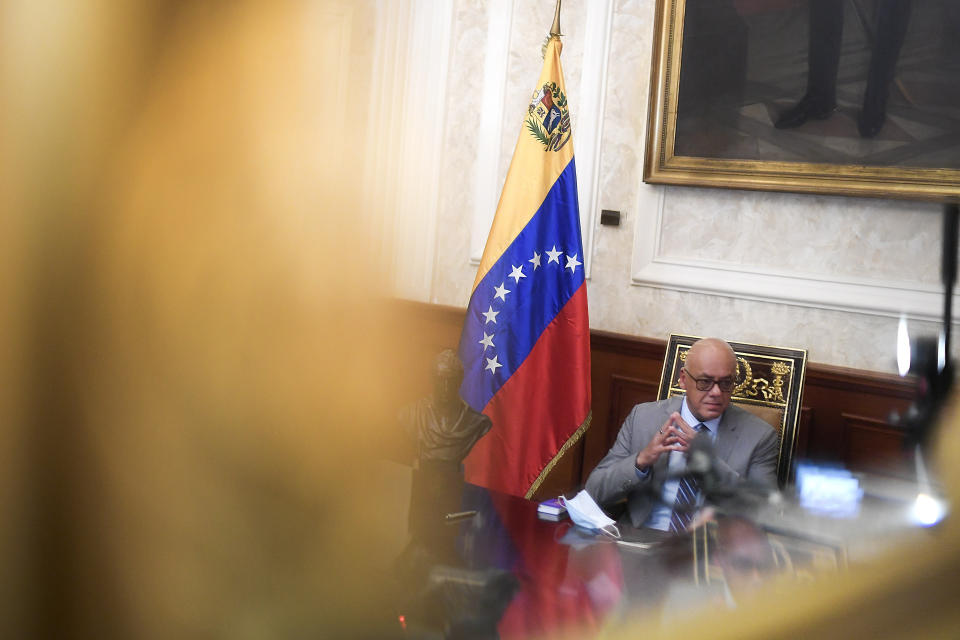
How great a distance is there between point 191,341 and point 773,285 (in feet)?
7.36

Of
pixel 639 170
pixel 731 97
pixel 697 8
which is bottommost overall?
pixel 639 170

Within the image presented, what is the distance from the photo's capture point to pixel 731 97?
222 centimetres

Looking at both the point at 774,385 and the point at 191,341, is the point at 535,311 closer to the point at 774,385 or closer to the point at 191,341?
the point at 774,385

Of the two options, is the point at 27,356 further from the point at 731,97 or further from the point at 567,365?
the point at 731,97

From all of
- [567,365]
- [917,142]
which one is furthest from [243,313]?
[917,142]

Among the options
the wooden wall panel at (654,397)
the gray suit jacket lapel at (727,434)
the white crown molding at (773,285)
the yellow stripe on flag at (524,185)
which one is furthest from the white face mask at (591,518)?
the white crown molding at (773,285)

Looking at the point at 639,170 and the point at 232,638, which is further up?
the point at 639,170

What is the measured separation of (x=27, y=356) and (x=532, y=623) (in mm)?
84

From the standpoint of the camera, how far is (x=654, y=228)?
2.36 m

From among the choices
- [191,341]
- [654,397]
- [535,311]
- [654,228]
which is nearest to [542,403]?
[535,311]

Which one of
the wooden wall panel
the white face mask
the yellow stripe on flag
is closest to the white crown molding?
the wooden wall panel

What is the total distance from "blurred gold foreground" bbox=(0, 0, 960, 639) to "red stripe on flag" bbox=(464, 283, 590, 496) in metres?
1.97

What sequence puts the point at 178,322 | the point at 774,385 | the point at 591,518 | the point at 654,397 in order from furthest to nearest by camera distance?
the point at 654,397 < the point at 774,385 < the point at 591,518 < the point at 178,322

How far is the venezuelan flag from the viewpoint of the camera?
2.08 m
